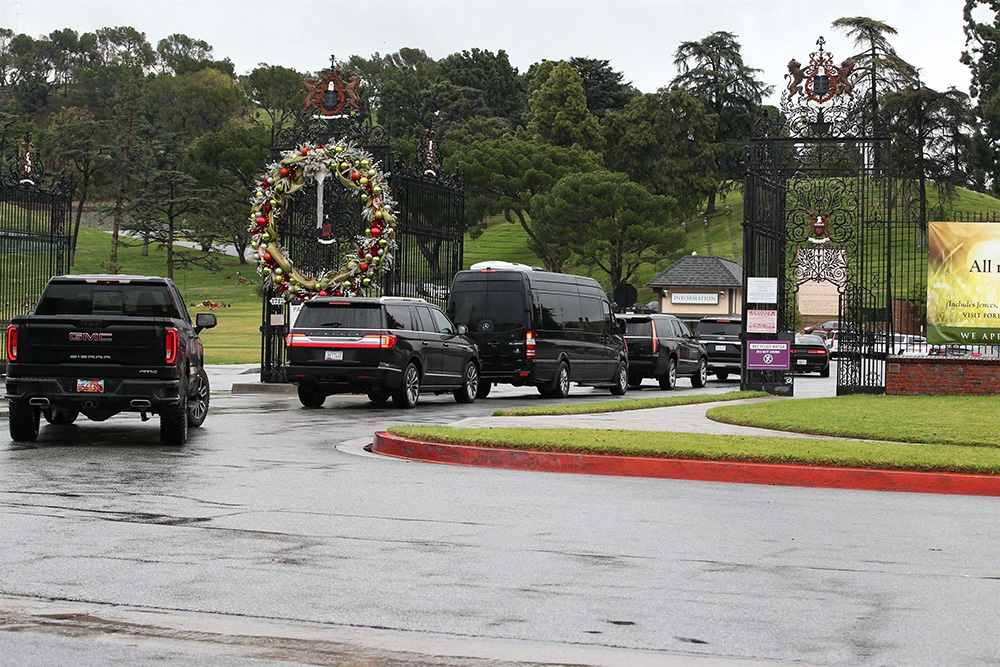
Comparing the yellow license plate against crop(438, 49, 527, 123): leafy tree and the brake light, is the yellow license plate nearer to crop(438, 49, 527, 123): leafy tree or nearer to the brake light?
the brake light

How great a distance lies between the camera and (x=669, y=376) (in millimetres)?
32406

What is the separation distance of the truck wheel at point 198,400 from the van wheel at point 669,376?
1630 cm

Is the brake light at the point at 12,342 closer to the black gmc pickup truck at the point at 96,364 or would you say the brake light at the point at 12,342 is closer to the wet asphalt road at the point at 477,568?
the black gmc pickup truck at the point at 96,364

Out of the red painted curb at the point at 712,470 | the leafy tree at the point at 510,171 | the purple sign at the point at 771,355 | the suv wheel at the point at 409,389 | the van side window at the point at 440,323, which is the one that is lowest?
the red painted curb at the point at 712,470

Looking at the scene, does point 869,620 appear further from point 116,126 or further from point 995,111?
point 116,126

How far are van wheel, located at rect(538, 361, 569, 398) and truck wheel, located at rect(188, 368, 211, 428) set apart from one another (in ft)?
34.1

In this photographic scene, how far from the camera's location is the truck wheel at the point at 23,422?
14.9 meters

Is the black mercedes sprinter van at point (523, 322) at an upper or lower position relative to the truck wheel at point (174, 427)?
upper

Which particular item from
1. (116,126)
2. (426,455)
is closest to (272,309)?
(426,455)

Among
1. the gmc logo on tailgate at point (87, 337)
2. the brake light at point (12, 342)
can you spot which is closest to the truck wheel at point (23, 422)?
the brake light at point (12, 342)

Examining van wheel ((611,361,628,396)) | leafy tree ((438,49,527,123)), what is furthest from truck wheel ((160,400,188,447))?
leafy tree ((438,49,527,123))

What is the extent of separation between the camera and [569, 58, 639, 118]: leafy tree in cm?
12188

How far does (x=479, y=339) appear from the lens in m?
26.4

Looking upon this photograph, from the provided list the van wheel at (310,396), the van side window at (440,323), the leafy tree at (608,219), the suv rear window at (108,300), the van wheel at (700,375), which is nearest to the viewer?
the suv rear window at (108,300)
